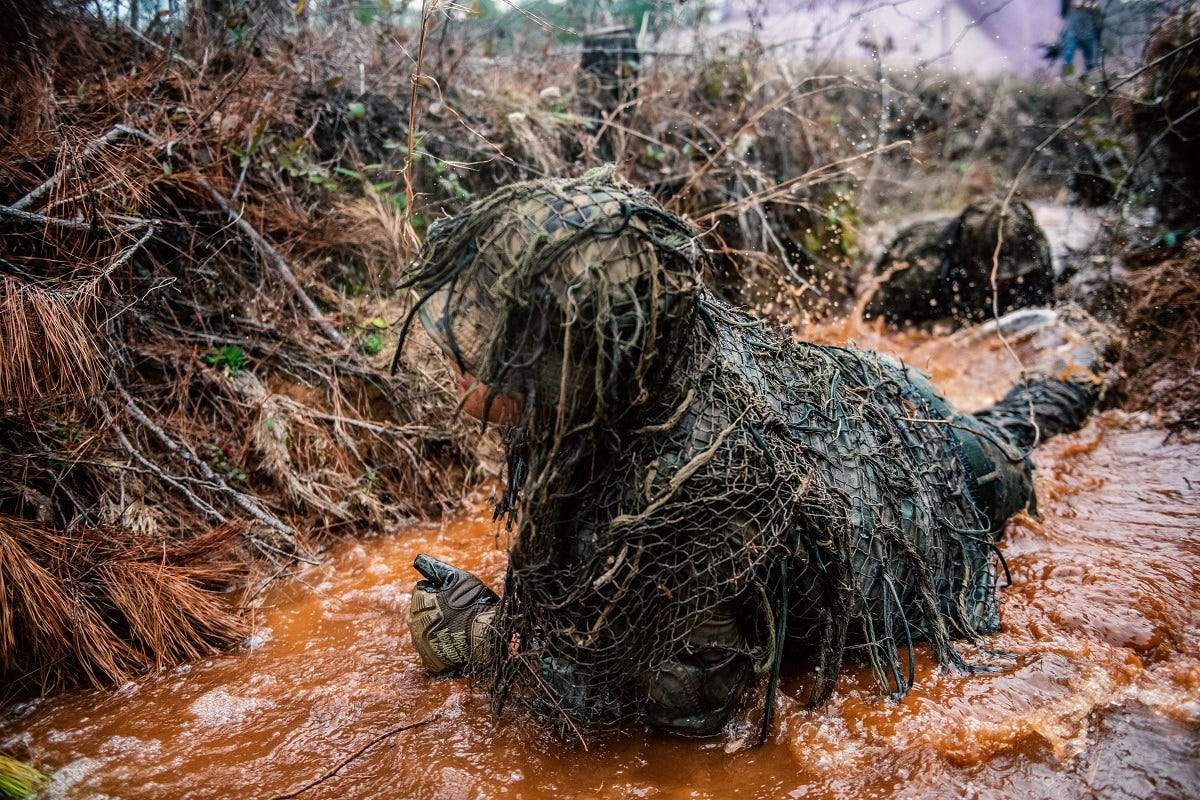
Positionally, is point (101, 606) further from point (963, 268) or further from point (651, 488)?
point (963, 268)

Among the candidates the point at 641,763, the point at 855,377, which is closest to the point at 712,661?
the point at 641,763

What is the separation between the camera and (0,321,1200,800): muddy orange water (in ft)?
6.02

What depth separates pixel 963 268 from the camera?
598cm

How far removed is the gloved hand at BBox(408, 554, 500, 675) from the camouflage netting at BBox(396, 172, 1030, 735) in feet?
0.71

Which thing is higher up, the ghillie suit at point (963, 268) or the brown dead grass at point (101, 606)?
the ghillie suit at point (963, 268)

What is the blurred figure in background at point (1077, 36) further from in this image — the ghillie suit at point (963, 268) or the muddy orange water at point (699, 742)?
the muddy orange water at point (699, 742)

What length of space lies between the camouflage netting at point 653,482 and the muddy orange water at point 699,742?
128mm

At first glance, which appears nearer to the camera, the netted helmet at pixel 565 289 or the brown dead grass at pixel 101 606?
the netted helmet at pixel 565 289

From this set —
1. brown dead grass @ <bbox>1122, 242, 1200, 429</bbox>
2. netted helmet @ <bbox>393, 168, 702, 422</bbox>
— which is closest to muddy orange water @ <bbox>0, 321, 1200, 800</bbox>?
netted helmet @ <bbox>393, 168, 702, 422</bbox>

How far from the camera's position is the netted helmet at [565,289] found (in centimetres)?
156

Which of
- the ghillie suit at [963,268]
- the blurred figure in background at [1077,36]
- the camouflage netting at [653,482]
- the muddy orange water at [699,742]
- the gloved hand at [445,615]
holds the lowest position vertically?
the muddy orange water at [699,742]

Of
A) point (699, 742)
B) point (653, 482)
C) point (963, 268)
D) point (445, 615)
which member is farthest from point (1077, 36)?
point (445, 615)

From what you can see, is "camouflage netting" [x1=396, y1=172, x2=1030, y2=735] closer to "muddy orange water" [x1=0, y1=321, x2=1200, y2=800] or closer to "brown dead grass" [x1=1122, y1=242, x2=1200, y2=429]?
"muddy orange water" [x1=0, y1=321, x2=1200, y2=800]

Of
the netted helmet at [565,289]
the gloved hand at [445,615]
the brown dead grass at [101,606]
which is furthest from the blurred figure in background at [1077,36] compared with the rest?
the brown dead grass at [101,606]
